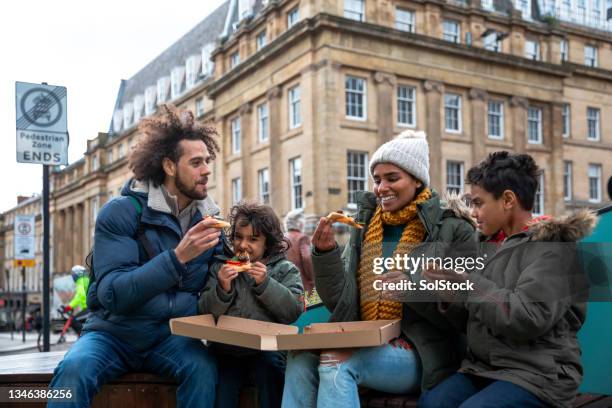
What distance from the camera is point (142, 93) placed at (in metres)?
61.8

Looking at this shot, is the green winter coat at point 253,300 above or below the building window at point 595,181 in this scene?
below

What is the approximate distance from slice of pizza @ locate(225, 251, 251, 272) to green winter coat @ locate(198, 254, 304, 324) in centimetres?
9

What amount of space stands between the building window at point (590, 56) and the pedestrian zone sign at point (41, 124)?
40.0 metres

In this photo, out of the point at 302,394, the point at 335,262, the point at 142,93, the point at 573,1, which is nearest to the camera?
the point at 302,394

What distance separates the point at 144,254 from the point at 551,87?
35787 mm

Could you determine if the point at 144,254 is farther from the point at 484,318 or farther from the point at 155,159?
the point at 484,318

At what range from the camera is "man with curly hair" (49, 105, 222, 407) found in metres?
3.60

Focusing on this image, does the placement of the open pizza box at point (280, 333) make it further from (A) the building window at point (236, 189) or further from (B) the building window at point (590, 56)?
(B) the building window at point (590, 56)

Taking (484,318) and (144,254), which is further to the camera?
(144,254)

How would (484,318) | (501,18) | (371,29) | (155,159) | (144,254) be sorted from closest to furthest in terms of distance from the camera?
(484,318), (144,254), (155,159), (371,29), (501,18)

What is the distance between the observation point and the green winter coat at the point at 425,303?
10.9ft

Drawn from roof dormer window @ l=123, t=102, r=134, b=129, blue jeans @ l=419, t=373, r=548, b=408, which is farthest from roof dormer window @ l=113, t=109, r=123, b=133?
blue jeans @ l=419, t=373, r=548, b=408

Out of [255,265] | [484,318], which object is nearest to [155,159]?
[255,265]

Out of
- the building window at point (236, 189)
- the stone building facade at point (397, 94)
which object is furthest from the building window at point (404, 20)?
the building window at point (236, 189)
